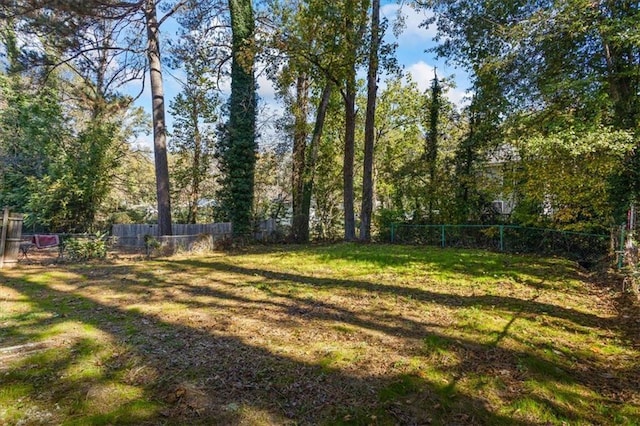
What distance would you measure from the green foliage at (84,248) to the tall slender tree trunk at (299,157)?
7.09 meters

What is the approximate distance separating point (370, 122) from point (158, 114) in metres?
7.15

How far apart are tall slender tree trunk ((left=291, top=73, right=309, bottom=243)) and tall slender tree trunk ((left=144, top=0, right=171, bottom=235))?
511 centimetres

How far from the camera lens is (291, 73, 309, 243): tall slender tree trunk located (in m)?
15.1

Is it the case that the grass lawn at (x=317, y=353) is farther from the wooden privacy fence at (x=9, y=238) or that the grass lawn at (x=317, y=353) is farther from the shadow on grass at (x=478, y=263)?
the wooden privacy fence at (x=9, y=238)

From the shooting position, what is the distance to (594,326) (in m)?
4.22

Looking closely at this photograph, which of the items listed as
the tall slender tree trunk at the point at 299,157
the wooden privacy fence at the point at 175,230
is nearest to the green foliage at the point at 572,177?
the tall slender tree trunk at the point at 299,157

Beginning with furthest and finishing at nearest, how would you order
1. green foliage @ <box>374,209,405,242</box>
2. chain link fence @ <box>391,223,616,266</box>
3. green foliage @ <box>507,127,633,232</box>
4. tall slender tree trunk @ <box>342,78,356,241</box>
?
green foliage @ <box>374,209,405,242</box> → tall slender tree trunk @ <box>342,78,356,241</box> → chain link fence @ <box>391,223,616,266</box> → green foliage @ <box>507,127,633,232</box>

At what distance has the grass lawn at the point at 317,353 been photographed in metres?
2.42

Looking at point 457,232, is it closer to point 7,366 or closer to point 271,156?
point 271,156

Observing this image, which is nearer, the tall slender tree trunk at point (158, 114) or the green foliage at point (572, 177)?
the green foliage at point (572, 177)

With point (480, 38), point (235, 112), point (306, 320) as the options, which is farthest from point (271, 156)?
point (306, 320)

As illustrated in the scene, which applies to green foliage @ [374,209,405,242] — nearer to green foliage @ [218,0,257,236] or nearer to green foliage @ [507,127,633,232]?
green foliage @ [507,127,633,232]

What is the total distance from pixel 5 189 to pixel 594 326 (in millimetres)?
19945

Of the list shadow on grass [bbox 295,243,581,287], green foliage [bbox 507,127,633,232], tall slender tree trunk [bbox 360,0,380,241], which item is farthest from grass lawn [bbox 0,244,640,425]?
tall slender tree trunk [bbox 360,0,380,241]
